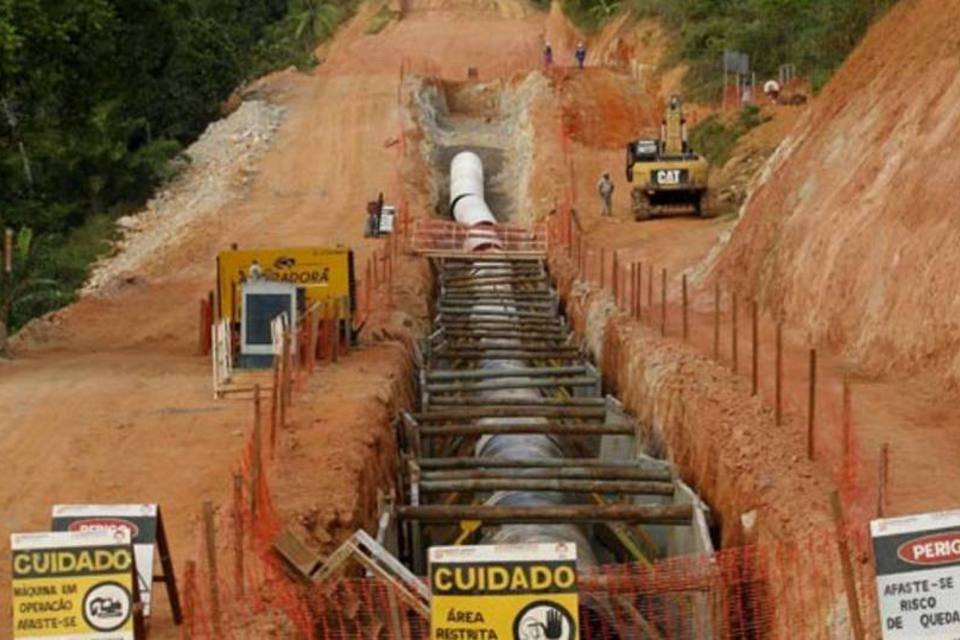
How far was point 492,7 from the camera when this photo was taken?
310 ft

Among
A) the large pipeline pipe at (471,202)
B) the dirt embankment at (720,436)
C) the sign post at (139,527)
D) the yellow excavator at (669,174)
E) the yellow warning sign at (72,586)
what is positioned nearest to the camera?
the yellow warning sign at (72,586)

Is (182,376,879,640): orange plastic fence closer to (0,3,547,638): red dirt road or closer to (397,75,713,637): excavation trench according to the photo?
(397,75,713,637): excavation trench

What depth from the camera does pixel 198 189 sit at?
53906mm

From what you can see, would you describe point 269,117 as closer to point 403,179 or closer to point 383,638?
point 403,179

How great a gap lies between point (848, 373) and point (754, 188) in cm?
1418

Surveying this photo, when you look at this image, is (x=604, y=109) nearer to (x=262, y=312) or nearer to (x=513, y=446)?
(x=262, y=312)

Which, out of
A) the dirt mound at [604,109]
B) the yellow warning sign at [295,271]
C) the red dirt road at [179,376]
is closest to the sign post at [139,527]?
the red dirt road at [179,376]

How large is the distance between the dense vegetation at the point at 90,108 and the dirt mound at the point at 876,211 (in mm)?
12461

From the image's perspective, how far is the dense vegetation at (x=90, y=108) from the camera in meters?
32.0

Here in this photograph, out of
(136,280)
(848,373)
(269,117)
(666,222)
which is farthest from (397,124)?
(848,373)

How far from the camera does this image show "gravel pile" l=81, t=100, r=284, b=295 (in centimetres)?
4531

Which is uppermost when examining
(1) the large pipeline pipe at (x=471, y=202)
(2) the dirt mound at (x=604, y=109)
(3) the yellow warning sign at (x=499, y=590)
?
(2) the dirt mound at (x=604, y=109)

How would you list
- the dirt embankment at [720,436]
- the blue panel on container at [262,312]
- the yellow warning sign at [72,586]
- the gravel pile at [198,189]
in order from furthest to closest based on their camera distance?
the gravel pile at [198,189]
the blue panel on container at [262,312]
the dirt embankment at [720,436]
the yellow warning sign at [72,586]

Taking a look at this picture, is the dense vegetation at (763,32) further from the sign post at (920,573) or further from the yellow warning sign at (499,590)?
the yellow warning sign at (499,590)
